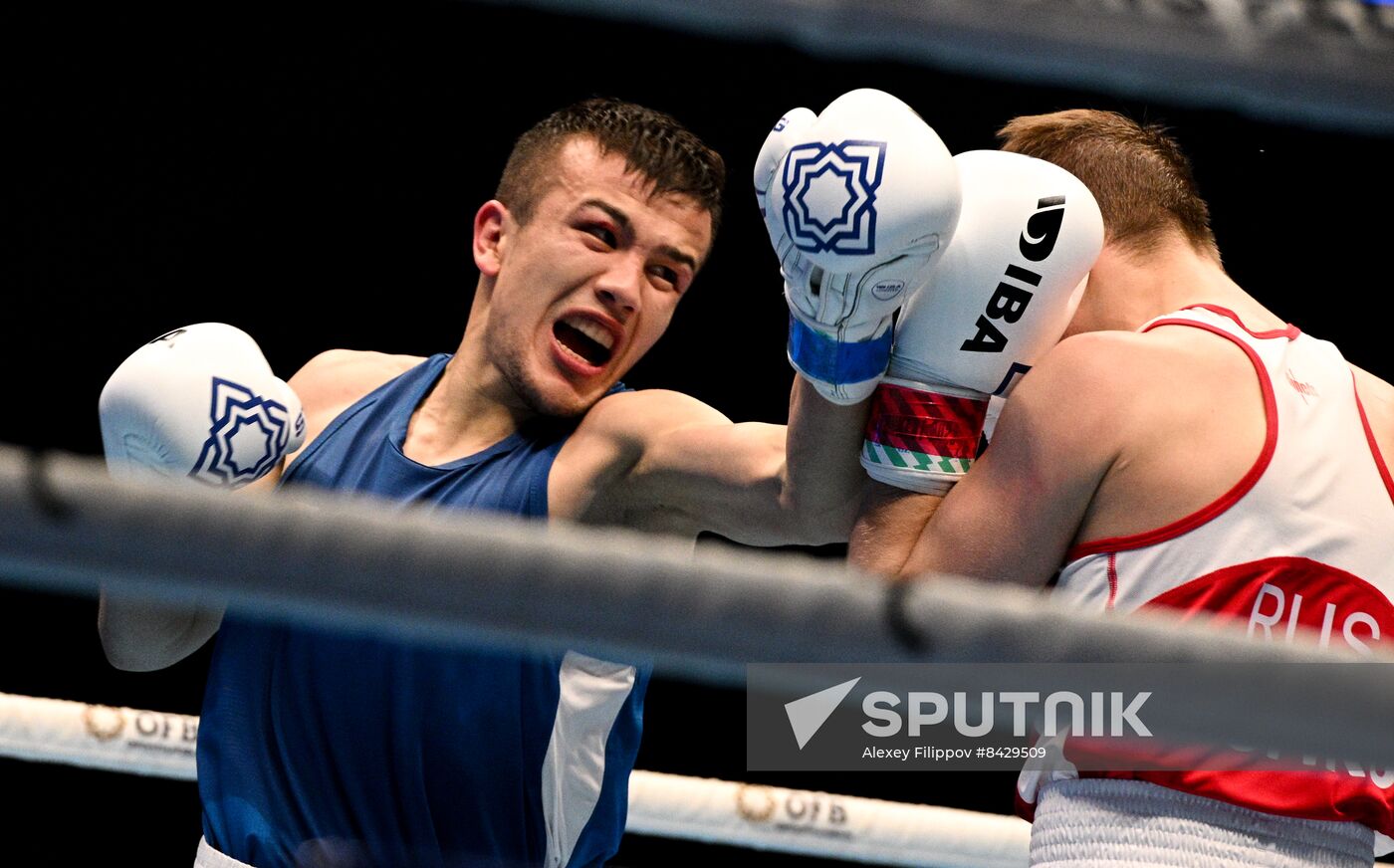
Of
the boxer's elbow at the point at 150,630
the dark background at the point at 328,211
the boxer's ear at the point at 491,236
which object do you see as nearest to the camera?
the boxer's elbow at the point at 150,630

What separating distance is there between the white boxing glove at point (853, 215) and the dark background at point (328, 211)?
7.59 feet

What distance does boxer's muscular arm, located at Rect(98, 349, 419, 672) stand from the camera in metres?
2.28

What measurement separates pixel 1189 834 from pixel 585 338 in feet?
4.44

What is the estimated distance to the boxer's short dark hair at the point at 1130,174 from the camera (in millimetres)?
1787

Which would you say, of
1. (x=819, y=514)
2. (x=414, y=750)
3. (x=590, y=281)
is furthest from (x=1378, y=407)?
(x=414, y=750)

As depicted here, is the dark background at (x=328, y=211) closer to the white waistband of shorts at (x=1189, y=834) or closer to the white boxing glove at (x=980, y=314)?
the white boxing glove at (x=980, y=314)

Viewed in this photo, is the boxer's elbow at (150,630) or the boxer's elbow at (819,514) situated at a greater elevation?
the boxer's elbow at (819,514)

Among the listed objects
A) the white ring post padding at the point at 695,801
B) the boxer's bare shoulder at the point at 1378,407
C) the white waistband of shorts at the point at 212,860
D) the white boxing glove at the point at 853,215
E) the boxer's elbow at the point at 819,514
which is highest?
the white boxing glove at the point at 853,215

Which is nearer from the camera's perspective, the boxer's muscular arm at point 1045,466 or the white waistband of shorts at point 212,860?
the boxer's muscular arm at point 1045,466

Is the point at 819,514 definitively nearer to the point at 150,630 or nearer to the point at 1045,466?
the point at 1045,466

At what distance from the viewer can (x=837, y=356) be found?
166 cm

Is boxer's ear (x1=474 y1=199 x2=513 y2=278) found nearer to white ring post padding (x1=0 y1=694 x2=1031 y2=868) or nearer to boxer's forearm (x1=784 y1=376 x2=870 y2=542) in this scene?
boxer's forearm (x1=784 y1=376 x2=870 y2=542)

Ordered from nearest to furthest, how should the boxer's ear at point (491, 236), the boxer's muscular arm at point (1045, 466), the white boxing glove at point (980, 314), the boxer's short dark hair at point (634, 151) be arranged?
the boxer's muscular arm at point (1045, 466) → the white boxing glove at point (980, 314) → the boxer's short dark hair at point (634, 151) → the boxer's ear at point (491, 236)

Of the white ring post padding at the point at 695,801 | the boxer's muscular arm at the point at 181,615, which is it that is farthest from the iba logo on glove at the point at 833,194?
the white ring post padding at the point at 695,801
